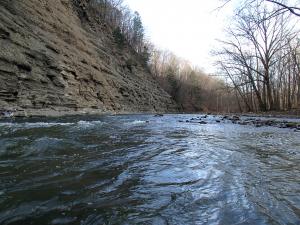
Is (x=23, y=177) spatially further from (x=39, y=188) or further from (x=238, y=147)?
(x=238, y=147)

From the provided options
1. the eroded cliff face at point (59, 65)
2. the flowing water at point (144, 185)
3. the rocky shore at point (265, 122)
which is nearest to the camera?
the flowing water at point (144, 185)

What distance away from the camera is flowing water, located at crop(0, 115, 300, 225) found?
2379 millimetres

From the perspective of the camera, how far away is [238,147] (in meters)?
5.96

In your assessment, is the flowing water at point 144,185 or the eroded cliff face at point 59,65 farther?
the eroded cliff face at point 59,65

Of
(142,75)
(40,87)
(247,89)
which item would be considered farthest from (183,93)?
(40,87)

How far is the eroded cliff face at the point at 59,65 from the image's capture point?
12.5m

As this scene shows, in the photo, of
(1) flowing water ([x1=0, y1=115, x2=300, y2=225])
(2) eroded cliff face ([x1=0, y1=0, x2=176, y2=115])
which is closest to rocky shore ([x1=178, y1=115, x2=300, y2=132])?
(1) flowing water ([x1=0, y1=115, x2=300, y2=225])

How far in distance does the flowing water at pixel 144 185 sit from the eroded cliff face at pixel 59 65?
25.8 ft

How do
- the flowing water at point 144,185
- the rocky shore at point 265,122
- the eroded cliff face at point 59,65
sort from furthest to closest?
the eroded cliff face at point 59,65, the rocky shore at point 265,122, the flowing water at point 144,185

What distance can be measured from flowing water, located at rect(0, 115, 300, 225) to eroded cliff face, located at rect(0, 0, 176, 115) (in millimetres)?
7868

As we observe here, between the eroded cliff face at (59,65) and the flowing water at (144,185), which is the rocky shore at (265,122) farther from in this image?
the eroded cliff face at (59,65)

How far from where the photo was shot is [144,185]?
3.23 meters

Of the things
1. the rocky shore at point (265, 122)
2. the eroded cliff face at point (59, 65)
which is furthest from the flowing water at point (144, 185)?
the eroded cliff face at point (59, 65)

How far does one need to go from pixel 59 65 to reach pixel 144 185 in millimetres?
14160
